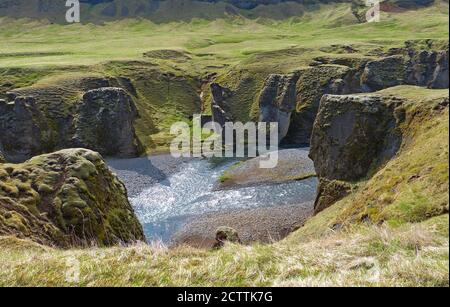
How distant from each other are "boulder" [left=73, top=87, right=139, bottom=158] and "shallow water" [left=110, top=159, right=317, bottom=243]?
21.3 meters

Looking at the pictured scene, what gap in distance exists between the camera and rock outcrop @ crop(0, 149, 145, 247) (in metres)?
24.9

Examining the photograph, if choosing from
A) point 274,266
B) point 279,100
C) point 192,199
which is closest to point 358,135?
point 192,199

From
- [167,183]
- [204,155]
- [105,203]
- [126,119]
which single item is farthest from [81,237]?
[126,119]

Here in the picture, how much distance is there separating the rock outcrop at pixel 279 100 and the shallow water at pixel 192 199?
121ft

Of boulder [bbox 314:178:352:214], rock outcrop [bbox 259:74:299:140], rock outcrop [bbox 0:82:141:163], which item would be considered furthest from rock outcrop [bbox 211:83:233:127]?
boulder [bbox 314:178:352:214]

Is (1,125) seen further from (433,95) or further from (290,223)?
(433,95)

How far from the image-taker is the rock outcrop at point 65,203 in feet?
81.8

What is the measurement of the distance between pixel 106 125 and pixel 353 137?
7155cm

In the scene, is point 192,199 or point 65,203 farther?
point 192,199

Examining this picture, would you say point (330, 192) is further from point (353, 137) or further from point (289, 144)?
point (289, 144)

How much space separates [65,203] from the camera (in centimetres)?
2716

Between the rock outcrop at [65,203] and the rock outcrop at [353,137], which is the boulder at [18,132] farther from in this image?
the rock outcrop at [65,203]

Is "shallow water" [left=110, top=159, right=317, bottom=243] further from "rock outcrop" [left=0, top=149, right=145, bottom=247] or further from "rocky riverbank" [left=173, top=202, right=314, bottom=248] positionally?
"rock outcrop" [left=0, top=149, right=145, bottom=247]

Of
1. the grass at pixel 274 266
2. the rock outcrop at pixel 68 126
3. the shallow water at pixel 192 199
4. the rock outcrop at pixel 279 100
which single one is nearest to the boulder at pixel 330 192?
the shallow water at pixel 192 199
